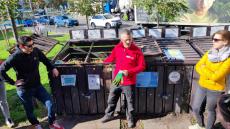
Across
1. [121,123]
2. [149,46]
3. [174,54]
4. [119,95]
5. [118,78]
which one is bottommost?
[121,123]

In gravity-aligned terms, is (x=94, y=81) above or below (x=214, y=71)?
below

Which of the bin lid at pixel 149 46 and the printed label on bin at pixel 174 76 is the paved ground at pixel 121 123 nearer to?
the printed label on bin at pixel 174 76

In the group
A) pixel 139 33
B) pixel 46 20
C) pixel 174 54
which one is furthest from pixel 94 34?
pixel 46 20

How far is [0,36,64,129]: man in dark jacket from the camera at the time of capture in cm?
434

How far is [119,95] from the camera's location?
16.7 ft

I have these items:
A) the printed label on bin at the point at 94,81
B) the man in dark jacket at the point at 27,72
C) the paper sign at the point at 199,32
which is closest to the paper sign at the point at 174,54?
the paper sign at the point at 199,32

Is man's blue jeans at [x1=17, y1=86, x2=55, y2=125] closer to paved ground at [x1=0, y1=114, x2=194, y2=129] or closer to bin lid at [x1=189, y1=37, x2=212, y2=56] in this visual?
paved ground at [x1=0, y1=114, x2=194, y2=129]

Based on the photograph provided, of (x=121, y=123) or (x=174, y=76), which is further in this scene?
(x=121, y=123)

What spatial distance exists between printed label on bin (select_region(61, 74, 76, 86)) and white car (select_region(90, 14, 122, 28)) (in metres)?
21.9

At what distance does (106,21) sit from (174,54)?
22.5 m

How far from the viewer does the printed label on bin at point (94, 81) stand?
5.24 metres

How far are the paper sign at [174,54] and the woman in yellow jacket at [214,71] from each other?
1072 mm

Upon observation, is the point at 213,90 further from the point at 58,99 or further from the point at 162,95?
the point at 58,99

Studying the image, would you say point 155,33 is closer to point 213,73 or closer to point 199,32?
point 199,32
